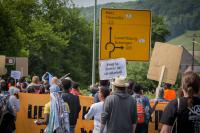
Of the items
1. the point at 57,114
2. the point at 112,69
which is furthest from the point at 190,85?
the point at 112,69

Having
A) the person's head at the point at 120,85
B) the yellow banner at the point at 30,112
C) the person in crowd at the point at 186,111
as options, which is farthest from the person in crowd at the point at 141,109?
the person in crowd at the point at 186,111

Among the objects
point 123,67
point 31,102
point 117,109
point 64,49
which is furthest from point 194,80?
point 64,49

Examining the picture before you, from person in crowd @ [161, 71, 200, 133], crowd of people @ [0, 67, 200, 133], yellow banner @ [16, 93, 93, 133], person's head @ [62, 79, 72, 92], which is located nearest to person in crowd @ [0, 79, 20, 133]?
crowd of people @ [0, 67, 200, 133]

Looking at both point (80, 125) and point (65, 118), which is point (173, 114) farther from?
point (80, 125)

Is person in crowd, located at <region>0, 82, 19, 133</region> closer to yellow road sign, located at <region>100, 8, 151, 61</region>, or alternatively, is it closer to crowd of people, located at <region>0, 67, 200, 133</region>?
crowd of people, located at <region>0, 67, 200, 133</region>

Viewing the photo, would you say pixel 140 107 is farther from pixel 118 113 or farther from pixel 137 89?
pixel 118 113

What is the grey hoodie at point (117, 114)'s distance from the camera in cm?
1065

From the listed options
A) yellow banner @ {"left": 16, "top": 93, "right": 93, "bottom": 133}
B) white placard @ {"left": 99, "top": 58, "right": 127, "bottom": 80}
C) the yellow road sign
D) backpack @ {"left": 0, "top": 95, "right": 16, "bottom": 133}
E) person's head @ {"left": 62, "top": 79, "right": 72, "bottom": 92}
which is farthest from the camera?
the yellow road sign

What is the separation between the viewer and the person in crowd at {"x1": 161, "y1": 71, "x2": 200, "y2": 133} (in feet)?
24.5

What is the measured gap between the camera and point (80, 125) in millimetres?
15336

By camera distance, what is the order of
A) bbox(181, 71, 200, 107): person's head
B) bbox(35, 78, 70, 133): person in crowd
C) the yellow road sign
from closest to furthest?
bbox(181, 71, 200, 107): person's head < bbox(35, 78, 70, 133): person in crowd < the yellow road sign

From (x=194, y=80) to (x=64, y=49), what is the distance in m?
80.3

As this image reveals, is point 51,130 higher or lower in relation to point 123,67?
lower

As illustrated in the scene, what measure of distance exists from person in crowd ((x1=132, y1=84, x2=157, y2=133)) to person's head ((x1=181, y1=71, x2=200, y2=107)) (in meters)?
5.42
